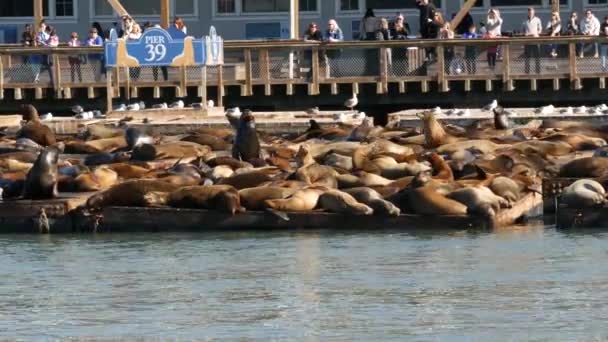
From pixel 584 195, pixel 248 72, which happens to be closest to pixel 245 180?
pixel 584 195

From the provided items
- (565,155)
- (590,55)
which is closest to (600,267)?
(565,155)

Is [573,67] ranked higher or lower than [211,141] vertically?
higher

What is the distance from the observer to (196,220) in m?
19.0

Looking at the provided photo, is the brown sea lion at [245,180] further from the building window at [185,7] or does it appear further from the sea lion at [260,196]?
the building window at [185,7]

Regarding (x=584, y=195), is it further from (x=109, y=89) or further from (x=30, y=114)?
(x=109, y=89)

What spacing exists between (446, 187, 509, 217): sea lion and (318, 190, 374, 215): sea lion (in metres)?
0.86

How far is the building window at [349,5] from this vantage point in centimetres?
4053

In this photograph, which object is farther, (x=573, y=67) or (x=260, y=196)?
(x=573, y=67)

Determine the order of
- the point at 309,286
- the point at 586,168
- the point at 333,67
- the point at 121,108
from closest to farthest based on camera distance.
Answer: the point at 309,286 → the point at 586,168 → the point at 121,108 → the point at 333,67

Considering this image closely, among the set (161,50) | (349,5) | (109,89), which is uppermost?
(349,5)

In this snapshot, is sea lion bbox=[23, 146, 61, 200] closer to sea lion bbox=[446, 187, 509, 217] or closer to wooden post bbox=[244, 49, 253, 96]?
sea lion bbox=[446, 187, 509, 217]

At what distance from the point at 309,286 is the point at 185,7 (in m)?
26.2

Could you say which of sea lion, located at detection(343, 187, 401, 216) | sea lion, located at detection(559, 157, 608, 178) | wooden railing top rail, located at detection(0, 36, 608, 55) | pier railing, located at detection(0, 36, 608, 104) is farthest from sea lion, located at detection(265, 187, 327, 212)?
wooden railing top rail, located at detection(0, 36, 608, 55)


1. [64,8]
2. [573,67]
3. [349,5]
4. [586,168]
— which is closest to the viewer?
[586,168]
